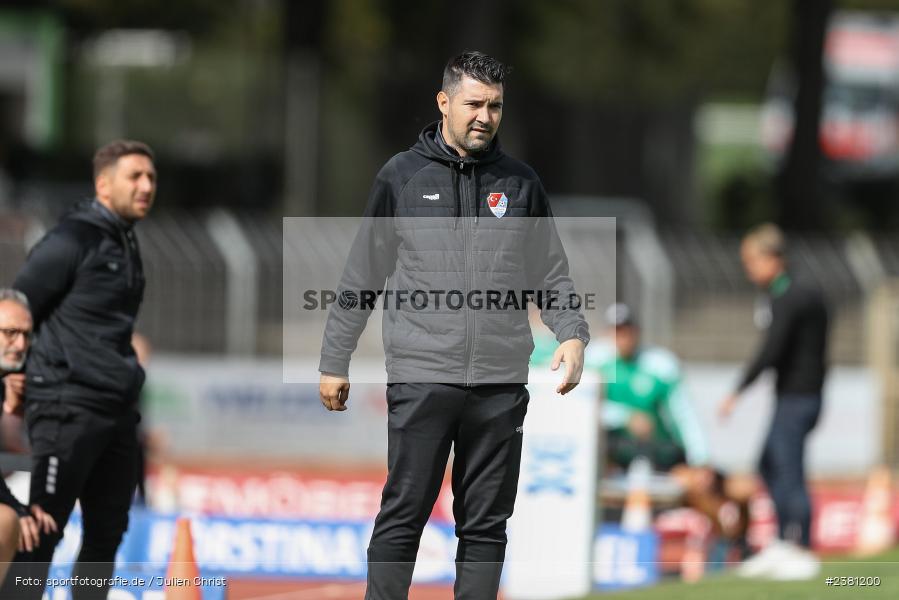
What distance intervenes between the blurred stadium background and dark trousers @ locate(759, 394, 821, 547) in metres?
1.27

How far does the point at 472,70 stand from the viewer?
5457mm

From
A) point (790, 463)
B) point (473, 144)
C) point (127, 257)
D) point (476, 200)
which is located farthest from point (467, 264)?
point (790, 463)

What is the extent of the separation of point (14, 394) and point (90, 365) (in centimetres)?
45

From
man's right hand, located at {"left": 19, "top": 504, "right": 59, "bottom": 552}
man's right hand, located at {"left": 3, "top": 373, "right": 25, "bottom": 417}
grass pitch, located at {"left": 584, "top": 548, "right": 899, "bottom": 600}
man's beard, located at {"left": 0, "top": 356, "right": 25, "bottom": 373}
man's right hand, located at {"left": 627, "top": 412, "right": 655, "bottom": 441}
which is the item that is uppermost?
man's beard, located at {"left": 0, "top": 356, "right": 25, "bottom": 373}

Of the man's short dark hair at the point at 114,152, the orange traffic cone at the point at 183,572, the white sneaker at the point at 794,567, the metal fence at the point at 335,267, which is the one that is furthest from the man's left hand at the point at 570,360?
the metal fence at the point at 335,267

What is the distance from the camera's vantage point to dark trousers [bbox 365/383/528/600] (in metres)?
5.47

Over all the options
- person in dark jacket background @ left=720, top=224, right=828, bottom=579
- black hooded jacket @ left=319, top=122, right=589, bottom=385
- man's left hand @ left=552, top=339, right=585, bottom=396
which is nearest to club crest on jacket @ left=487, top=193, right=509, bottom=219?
black hooded jacket @ left=319, top=122, right=589, bottom=385

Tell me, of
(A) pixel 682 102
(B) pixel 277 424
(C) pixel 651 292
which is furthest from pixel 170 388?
(A) pixel 682 102

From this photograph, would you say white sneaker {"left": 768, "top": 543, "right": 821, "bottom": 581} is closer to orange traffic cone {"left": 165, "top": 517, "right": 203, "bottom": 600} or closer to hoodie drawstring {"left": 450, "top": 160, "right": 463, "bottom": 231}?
orange traffic cone {"left": 165, "top": 517, "right": 203, "bottom": 600}

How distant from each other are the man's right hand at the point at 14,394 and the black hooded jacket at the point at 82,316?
0.08 metres

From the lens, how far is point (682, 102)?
1256 inches

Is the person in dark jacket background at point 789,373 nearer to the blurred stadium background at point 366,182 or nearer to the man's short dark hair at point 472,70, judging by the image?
the blurred stadium background at point 366,182

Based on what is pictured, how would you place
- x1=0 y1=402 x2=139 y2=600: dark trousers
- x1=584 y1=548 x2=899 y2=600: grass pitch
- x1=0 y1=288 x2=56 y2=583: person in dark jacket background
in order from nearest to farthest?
1. x1=0 y1=288 x2=56 y2=583: person in dark jacket background
2. x1=0 y1=402 x2=139 y2=600: dark trousers
3. x1=584 y1=548 x2=899 y2=600: grass pitch

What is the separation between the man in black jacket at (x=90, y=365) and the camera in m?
6.23
